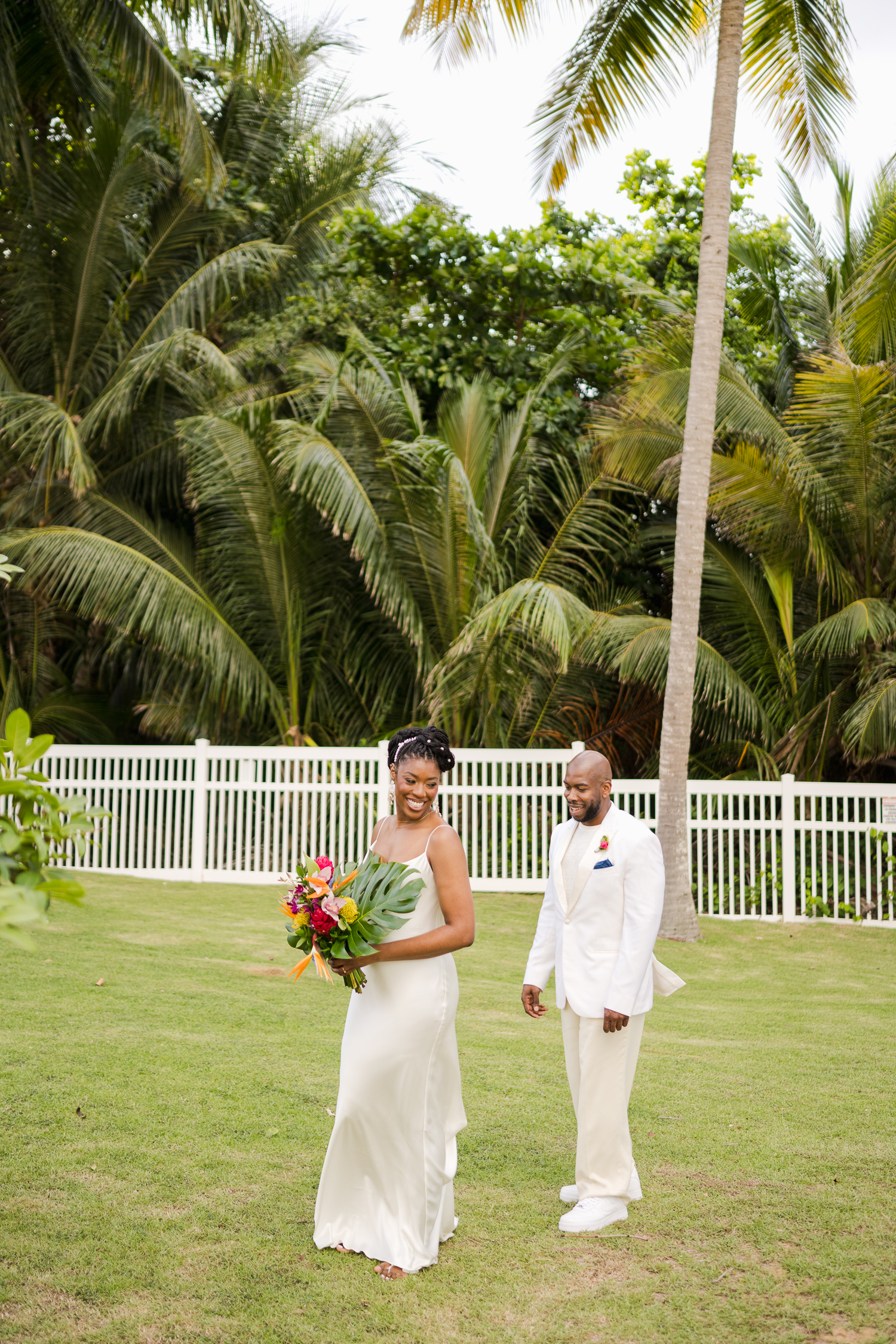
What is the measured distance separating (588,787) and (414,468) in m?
9.23

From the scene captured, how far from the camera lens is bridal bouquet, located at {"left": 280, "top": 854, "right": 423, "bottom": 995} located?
3.71m

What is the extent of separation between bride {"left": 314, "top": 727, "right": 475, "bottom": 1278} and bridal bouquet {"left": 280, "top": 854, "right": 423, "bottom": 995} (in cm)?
6

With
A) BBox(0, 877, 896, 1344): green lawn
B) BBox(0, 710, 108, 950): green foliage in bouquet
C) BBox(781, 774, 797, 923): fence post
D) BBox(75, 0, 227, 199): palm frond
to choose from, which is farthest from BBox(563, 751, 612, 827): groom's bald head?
BBox(75, 0, 227, 199): palm frond

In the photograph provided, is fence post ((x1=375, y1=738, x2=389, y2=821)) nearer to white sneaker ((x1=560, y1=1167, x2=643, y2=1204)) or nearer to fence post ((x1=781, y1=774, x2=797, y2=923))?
fence post ((x1=781, y1=774, x2=797, y2=923))

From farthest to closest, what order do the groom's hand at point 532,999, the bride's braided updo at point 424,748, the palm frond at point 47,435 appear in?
the palm frond at point 47,435
the groom's hand at point 532,999
the bride's braided updo at point 424,748

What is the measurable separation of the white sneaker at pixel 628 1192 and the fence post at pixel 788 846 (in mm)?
7602

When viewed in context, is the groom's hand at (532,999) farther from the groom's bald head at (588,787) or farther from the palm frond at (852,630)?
the palm frond at (852,630)

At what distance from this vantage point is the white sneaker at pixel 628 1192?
4316 mm

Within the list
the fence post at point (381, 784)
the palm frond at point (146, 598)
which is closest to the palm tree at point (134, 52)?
the palm frond at point (146, 598)

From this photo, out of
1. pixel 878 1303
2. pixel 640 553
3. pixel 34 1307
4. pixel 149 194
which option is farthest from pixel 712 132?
pixel 34 1307

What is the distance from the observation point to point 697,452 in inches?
405

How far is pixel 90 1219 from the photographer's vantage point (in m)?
3.98

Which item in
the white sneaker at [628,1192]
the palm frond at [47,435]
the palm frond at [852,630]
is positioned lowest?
the white sneaker at [628,1192]

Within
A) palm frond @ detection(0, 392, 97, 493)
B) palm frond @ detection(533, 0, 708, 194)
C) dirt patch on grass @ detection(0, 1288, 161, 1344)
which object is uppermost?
palm frond @ detection(533, 0, 708, 194)
